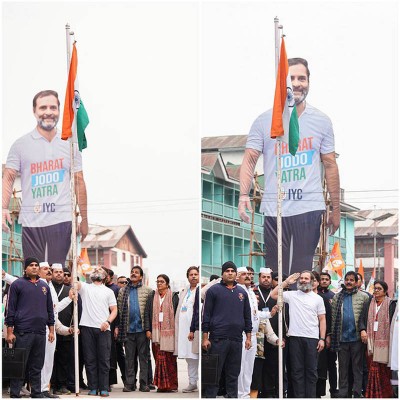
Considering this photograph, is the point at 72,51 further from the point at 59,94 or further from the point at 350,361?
the point at 350,361

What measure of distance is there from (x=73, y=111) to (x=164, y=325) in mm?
2706

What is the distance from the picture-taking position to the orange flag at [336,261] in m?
13.8

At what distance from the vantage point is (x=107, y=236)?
14.6 m

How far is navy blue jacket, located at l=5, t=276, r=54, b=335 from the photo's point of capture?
12727mm

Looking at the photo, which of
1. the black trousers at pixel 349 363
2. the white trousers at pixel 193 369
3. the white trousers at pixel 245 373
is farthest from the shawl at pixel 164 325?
the black trousers at pixel 349 363

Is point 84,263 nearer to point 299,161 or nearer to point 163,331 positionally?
point 163,331

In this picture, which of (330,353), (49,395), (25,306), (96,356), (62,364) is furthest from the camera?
(330,353)

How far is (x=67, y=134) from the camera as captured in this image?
13.7 m

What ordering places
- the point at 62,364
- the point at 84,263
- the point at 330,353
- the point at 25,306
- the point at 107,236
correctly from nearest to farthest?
1. the point at 25,306
2. the point at 62,364
3. the point at 330,353
4. the point at 107,236
5. the point at 84,263

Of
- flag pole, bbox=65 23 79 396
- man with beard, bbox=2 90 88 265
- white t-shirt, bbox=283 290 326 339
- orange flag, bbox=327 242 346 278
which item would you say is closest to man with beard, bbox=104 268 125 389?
man with beard, bbox=2 90 88 265

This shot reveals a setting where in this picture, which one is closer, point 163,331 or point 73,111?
point 73,111

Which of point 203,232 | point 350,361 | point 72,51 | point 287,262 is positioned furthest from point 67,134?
point 350,361

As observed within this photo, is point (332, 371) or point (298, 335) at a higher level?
point (298, 335)

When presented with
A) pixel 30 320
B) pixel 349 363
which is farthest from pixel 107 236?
pixel 349 363
